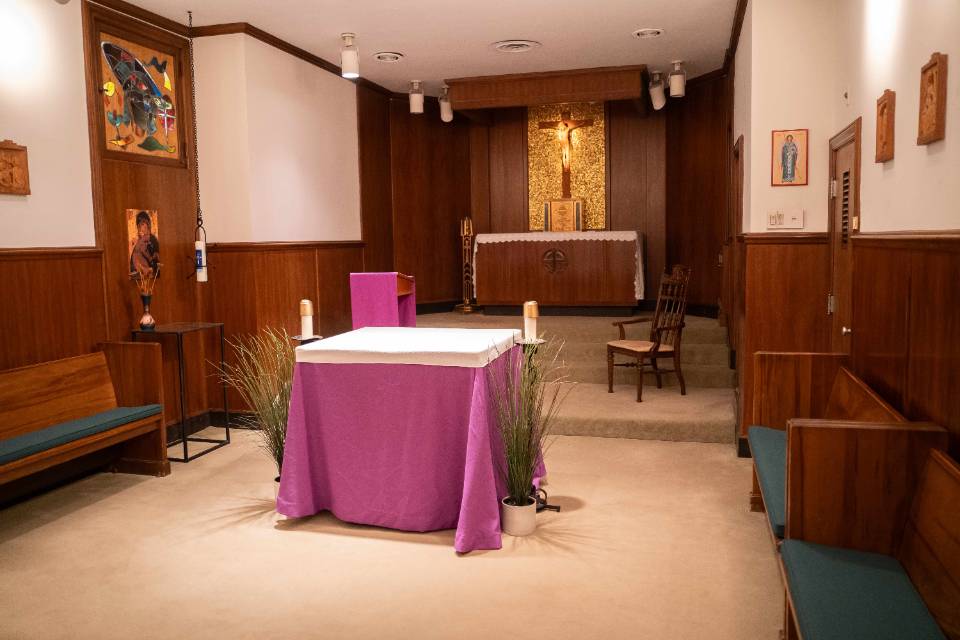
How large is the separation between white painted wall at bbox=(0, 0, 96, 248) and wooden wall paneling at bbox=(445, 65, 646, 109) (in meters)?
3.92

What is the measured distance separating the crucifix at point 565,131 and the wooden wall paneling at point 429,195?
1.11 metres

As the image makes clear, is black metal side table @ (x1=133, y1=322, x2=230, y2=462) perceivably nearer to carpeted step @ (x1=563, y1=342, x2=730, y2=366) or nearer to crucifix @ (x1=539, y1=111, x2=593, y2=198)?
carpeted step @ (x1=563, y1=342, x2=730, y2=366)

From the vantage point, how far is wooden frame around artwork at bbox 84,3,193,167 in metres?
4.86

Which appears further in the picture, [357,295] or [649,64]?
[649,64]

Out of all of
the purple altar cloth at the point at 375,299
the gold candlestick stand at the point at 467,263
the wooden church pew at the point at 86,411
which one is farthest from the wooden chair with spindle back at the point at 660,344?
the wooden church pew at the point at 86,411

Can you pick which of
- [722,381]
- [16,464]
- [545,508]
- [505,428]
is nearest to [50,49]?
[16,464]

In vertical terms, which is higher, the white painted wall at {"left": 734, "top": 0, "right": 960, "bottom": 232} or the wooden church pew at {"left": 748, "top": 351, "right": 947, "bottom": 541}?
the white painted wall at {"left": 734, "top": 0, "right": 960, "bottom": 232}

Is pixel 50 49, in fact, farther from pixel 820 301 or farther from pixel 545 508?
pixel 820 301

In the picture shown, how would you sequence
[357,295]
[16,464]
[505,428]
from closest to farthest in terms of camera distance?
[505,428] < [16,464] < [357,295]

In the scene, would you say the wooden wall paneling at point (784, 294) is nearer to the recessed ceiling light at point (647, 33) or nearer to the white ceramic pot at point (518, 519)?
the white ceramic pot at point (518, 519)

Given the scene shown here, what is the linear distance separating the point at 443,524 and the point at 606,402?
2.58 m

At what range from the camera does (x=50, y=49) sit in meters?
4.54

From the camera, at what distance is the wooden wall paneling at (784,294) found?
467 centimetres

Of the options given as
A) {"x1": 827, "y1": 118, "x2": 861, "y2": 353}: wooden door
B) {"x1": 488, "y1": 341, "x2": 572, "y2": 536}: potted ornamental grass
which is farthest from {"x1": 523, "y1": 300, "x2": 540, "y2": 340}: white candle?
{"x1": 827, "y1": 118, "x2": 861, "y2": 353}: wooden door
